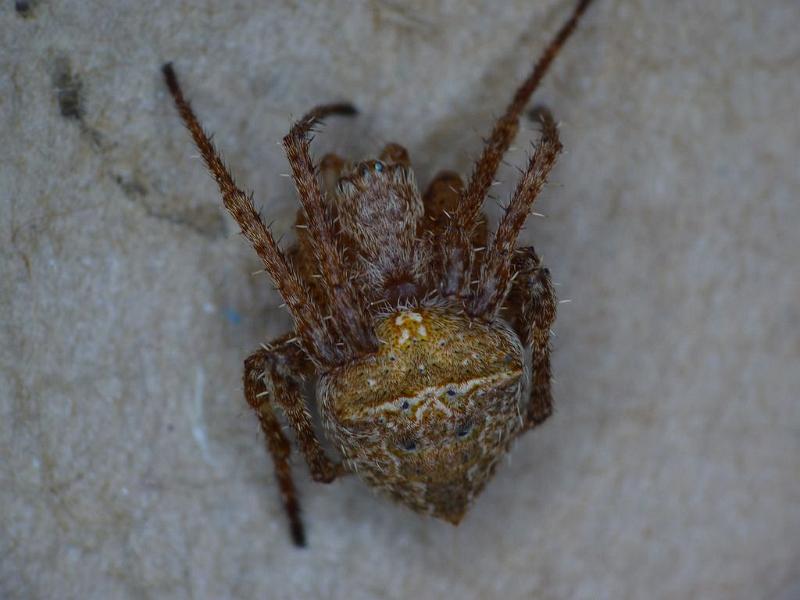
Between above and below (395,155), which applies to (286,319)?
below

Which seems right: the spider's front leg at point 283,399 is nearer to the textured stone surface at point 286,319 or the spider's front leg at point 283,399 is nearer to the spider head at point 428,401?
the spider head at point 428,401

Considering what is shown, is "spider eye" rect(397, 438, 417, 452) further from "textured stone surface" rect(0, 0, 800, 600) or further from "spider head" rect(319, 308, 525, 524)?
"textured stone surface" rect(0, 0, 800, 600)

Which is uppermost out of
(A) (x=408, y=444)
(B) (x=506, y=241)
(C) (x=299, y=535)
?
(B) (x=506, y=241)

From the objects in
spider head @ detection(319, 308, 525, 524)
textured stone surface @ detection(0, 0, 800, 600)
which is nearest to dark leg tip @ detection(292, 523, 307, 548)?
textured stone surface @ detection(0, 0, 800, 600)

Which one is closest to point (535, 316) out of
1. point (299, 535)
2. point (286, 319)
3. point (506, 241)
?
point (506, 241)

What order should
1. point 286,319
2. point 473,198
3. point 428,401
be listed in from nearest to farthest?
point 428,401
point 473,198
point 286,319

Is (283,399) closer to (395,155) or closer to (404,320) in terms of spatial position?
(404,320)

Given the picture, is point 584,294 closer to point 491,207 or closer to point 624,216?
point 624,216

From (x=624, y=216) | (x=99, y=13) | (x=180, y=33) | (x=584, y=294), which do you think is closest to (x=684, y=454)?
(x=584, y=294)
